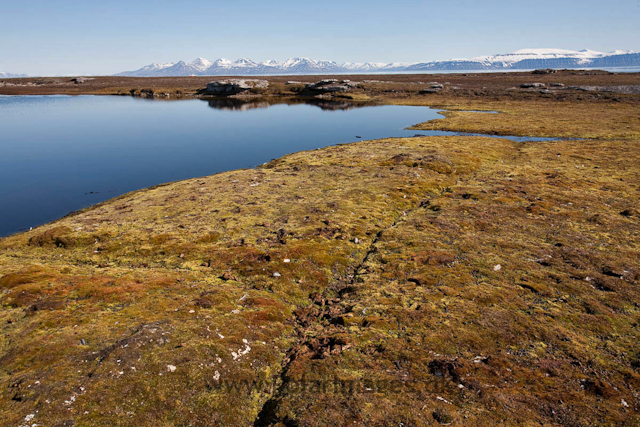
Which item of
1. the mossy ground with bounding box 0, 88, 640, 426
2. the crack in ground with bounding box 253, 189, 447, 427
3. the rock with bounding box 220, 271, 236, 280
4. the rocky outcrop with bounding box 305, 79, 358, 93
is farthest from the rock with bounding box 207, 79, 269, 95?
the crack in ground with bounding box 253, 189, 447, 427

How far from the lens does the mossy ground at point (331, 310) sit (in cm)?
945

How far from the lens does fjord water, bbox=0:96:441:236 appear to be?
3634 cm

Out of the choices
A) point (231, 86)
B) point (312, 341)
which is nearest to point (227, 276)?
point (312, 341)

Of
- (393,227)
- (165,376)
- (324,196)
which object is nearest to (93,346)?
(165,376)

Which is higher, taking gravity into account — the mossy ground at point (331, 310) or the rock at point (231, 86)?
the rock at point (231, 86)

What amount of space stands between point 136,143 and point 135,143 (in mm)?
184

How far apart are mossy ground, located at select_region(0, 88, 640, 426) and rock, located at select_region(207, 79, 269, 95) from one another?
440 ft

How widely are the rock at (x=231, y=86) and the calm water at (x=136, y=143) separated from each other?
51.2 meters

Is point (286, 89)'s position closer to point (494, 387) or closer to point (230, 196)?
point (230, 196)

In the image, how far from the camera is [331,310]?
48.2ft

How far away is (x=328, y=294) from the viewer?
16266mm

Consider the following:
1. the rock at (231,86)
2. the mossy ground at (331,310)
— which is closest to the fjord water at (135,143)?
the mossy ground at (331,310)

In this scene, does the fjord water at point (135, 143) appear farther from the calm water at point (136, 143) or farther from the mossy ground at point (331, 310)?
the mossy ground at point (331, 310)

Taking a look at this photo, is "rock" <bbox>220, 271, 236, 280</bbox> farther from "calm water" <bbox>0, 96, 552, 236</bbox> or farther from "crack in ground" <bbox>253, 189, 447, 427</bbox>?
"calm water" <bbox>0, 96, 552, 236</bbox>
